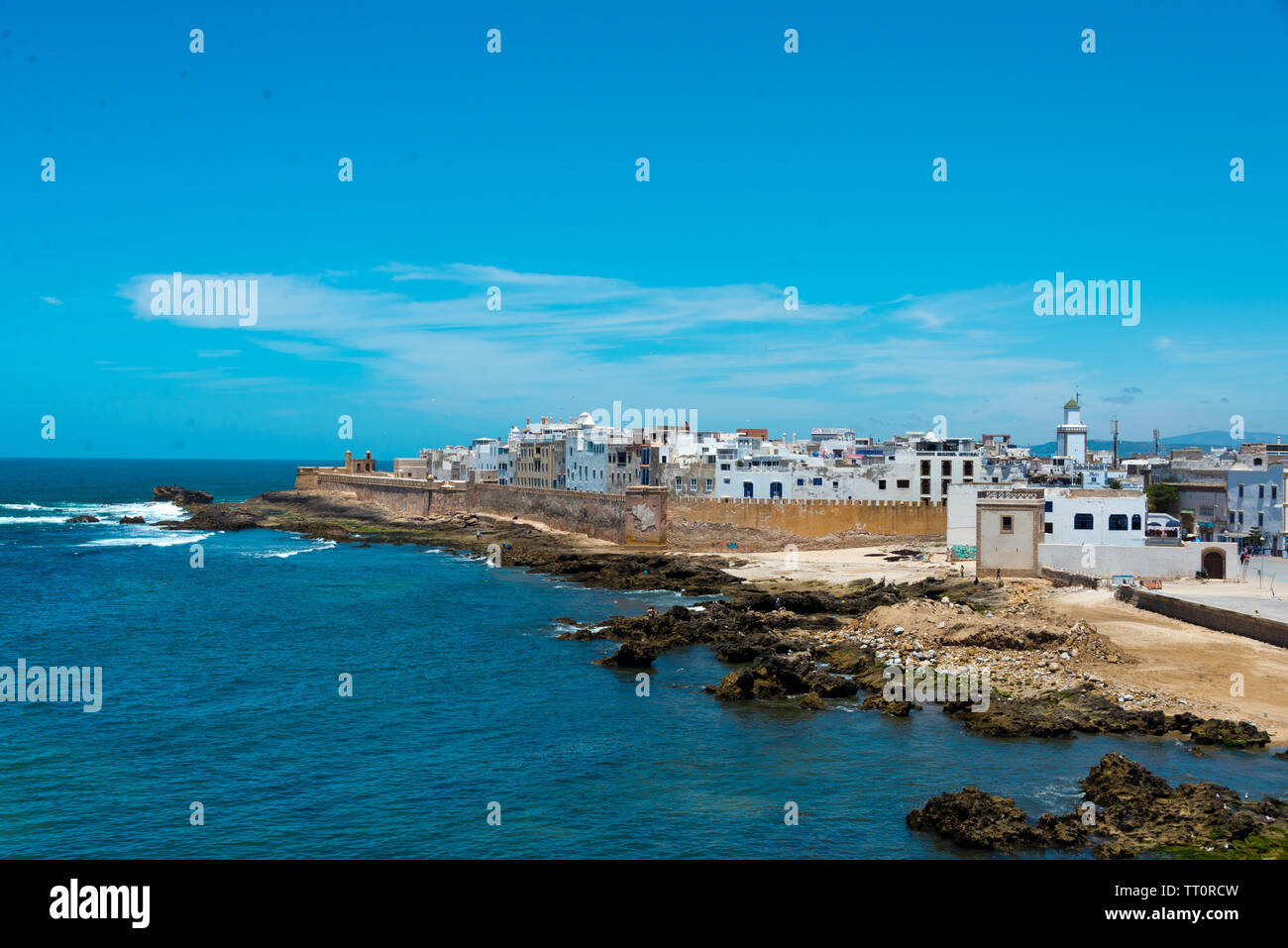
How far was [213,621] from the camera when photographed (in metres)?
42.1

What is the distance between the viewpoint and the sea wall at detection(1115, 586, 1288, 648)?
28.3 meters

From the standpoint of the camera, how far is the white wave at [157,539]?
74.2 metres

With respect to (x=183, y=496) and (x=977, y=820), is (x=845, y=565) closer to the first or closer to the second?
(x=977, y=820)

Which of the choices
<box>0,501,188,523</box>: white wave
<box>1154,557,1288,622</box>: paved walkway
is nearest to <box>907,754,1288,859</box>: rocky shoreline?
<box>1154,557,1288,622</box>: paved walkway

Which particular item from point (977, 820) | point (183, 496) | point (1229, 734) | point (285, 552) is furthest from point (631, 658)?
point (183, 496)

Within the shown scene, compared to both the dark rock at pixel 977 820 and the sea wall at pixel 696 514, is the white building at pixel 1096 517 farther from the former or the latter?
the dark rock at pixel 977 820

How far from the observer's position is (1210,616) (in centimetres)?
3091

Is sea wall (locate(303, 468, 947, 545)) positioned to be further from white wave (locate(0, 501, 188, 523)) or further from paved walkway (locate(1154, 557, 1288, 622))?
white wave (locate(0, 501, 188, 523))

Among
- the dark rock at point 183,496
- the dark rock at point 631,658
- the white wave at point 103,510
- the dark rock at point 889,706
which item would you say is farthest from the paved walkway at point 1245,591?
the dark rock at point 183,496

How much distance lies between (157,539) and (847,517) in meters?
55.6

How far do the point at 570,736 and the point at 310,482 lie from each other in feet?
338

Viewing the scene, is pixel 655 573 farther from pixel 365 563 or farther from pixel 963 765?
pixel 963 765

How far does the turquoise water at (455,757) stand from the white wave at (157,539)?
35869mm
